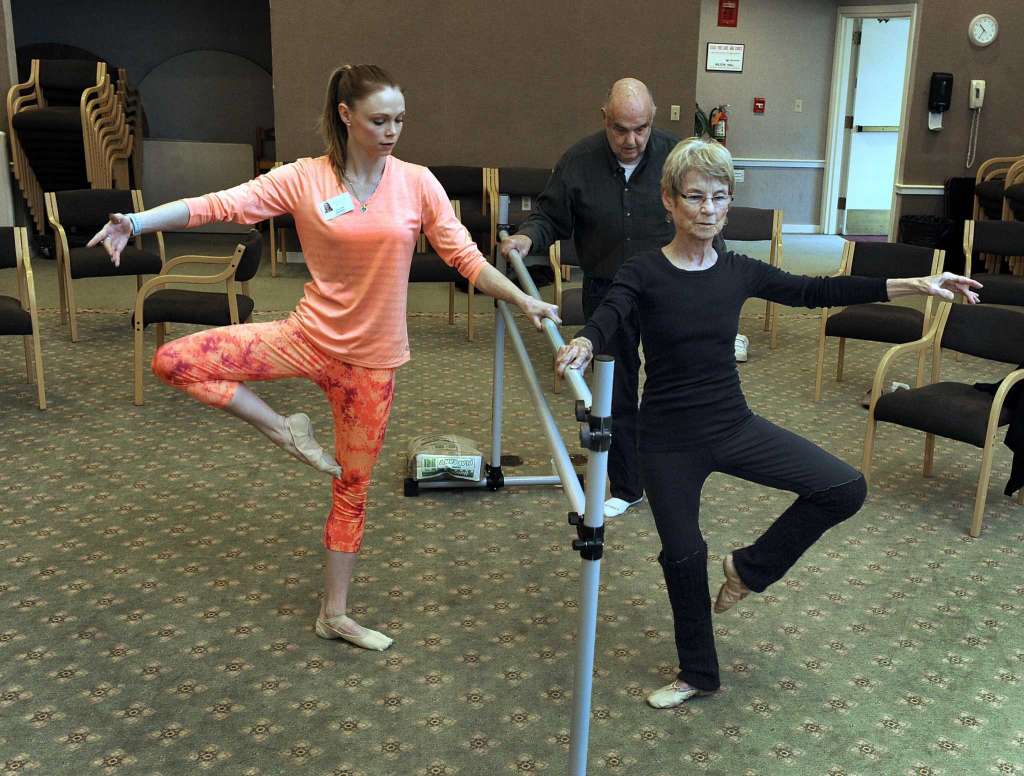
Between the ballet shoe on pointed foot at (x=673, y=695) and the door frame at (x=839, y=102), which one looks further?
the door frame at (x=839, y=102)

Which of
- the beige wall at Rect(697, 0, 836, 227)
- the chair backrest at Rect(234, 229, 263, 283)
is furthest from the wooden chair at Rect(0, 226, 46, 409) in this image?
the beige wall at Rect(697, 0, 836, 227)

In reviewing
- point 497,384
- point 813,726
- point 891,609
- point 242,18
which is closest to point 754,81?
point 242,18

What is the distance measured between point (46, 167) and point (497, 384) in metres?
6.45

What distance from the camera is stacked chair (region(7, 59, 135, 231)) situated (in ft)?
28.4

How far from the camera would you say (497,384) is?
418 cm

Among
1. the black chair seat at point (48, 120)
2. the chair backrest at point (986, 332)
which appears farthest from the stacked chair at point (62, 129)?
the chair backrest at point (986, 332)

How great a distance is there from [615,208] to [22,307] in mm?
3237

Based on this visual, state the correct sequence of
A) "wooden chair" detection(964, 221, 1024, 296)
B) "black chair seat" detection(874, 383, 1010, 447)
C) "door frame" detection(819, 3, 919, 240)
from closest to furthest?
"black chair seat" detection(874, 383, 1010, 447) → "wooden chair" detection(964, 221, 1024, 296) → "door frame" detection(819, 3, 919, 240)

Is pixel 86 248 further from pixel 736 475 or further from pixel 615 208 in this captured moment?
pixel 736 475

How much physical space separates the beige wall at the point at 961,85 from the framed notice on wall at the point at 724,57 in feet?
10.6

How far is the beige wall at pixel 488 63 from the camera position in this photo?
29.2 feet

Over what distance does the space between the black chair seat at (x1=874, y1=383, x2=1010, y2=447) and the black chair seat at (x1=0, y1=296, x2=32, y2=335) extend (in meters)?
3.95

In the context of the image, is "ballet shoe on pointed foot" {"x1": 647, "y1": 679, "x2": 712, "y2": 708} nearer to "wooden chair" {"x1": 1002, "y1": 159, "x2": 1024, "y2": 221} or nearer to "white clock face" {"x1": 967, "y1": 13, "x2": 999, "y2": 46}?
"wooden chair" {"x1": 1002, "y1": 159, "x2": 1024, "y2": 221}

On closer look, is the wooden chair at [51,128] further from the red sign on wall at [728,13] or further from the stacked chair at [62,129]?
the red sign on wall at [728,13]
